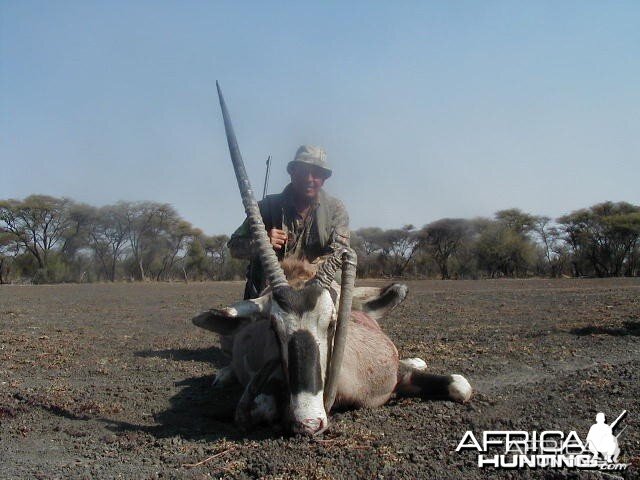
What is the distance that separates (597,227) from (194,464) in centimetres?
4920

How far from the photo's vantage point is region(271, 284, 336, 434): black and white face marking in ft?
12.5

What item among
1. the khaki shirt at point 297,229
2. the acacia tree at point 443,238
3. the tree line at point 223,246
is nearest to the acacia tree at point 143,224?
the tree line at point 223,246

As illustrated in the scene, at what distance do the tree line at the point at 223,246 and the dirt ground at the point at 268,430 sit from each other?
3868 cm

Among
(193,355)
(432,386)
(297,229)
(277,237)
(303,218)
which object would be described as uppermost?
(303,218)

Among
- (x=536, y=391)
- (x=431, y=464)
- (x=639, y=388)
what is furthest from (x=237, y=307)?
(x=639, y=388)

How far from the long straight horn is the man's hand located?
2.28 feet

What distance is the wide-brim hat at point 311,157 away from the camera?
619cm

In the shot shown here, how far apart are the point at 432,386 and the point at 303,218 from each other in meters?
2.25

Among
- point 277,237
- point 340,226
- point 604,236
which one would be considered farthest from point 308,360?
point 604,236

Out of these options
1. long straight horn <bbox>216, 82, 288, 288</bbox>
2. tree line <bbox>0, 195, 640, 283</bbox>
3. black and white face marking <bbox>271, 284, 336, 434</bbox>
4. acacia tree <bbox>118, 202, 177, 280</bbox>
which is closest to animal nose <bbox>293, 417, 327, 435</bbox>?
black and white face marking <bbox>271, 284, 336, 434</bbox>

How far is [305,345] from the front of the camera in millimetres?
3943

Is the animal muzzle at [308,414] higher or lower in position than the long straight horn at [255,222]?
lower

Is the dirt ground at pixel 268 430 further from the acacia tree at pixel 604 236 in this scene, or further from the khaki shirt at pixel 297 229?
the acacia tree at pixel 604 236

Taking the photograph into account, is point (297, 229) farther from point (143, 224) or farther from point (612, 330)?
point (143, 224)
